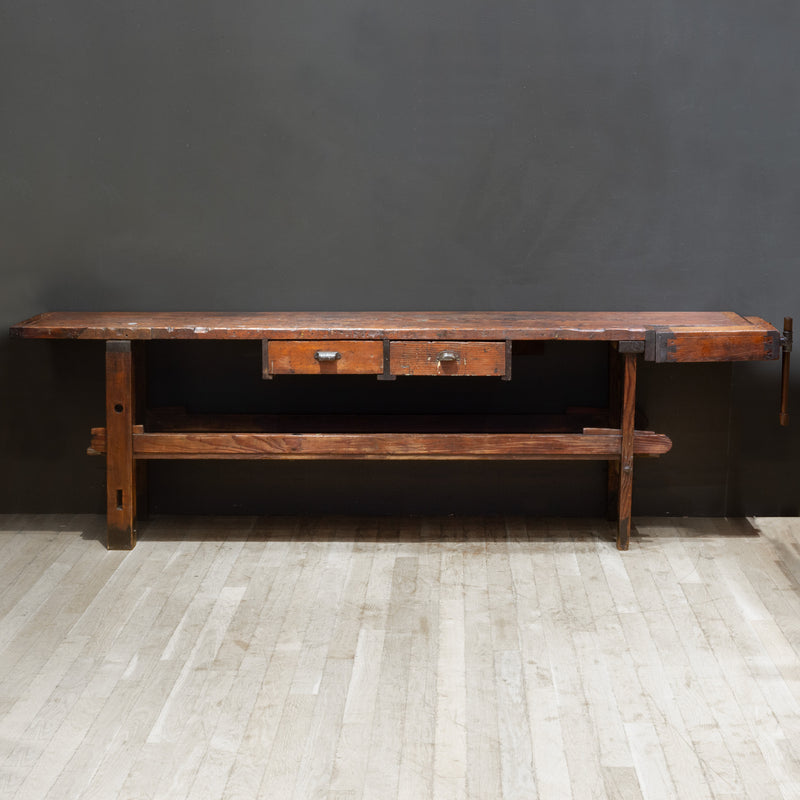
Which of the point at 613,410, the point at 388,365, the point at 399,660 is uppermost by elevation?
the point at 388,365

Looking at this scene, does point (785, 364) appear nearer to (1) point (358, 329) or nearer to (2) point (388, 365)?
(2) point (388, 365)

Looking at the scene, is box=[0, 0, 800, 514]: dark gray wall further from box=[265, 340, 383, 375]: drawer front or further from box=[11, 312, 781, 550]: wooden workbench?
box=[265, 340, 383, 375]: drawer front

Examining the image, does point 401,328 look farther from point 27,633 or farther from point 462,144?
point 27,633

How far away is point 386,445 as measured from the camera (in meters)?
3.86

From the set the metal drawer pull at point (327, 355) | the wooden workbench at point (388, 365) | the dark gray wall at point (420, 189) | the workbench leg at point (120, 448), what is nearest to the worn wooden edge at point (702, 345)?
the wooden workbench at point (388, 365)

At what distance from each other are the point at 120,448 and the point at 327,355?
793 mm

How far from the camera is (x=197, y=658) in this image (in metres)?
3.14

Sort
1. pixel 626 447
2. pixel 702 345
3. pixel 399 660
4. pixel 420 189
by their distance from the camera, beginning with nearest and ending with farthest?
pixel 399 660
pixel 702 345
pixel 626 447
pixel 420 189

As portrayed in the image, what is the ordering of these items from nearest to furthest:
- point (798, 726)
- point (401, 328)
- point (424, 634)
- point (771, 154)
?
point (798, 726), point (424, 634), point (401, 328), point (771, 154)

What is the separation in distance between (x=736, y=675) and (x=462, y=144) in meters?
2.07

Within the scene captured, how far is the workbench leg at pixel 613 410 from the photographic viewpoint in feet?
13.4

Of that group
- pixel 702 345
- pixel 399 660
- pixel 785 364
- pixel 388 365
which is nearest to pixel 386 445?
pixel 388 365

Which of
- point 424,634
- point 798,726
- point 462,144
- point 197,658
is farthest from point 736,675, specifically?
point 462,144

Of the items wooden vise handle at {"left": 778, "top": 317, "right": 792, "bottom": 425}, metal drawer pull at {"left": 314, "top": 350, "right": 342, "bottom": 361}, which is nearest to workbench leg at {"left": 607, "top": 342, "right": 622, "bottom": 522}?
wooden vise handle at {"left": 778, "top": 317, "right": 792, "bottom": 425}
